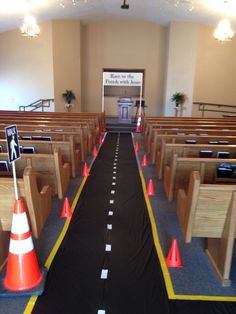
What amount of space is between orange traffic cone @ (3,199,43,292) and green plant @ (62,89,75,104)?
10491mm

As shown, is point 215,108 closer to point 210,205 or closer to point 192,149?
point 192,149

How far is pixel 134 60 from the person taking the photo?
41.6 ft

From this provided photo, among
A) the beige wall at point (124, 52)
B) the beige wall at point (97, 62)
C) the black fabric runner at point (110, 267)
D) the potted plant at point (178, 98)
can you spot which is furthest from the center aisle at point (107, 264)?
the beige wall at point (124, 52)

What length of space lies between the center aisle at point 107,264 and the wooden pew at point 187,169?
18.5 inches

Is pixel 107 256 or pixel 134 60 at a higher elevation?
pixel 134 60

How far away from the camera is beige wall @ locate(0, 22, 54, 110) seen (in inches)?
483

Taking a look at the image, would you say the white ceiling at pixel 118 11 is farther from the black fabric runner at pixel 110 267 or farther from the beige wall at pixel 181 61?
the black fabric runner at pixel 110 267

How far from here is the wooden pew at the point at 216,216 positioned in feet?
6.27

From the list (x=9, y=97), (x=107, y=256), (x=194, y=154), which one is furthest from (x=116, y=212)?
(x=9, y=97)

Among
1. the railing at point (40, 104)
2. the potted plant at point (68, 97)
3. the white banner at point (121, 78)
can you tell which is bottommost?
the railing at point (40, 104)

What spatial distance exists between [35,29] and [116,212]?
25.6ft

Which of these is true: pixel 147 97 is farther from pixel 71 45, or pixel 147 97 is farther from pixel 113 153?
pixel 113 153

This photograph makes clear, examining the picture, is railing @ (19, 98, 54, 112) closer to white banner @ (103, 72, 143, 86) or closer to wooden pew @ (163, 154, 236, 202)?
white banner @ (103, 72, 143, 86)

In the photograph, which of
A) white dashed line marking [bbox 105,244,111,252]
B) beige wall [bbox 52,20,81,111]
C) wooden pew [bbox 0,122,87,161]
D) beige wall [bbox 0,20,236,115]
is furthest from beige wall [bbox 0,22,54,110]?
white dashed line marking [bbox 105,244,111,252]
